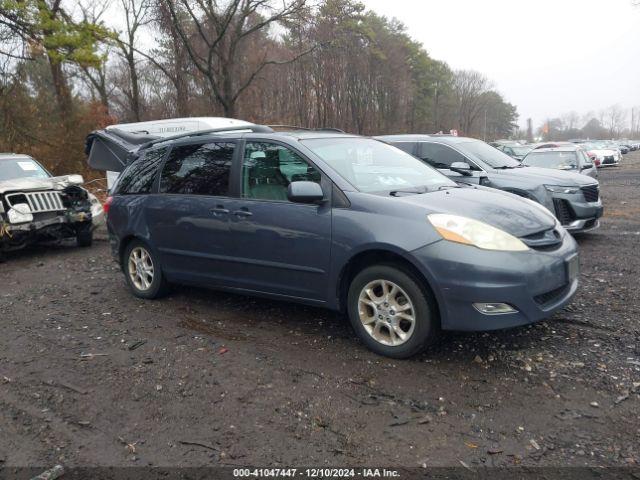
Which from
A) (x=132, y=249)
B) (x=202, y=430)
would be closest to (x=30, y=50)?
(x=132, y=249)

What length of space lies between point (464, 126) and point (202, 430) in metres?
85.2

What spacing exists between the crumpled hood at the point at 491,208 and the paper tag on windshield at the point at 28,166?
27.3 ft

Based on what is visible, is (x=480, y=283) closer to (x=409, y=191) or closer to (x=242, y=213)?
(x=409, y=191)

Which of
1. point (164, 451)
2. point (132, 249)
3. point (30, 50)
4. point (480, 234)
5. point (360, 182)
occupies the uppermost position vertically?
point (30, 50)

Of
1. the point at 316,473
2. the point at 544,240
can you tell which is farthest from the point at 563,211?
the point at 316,473

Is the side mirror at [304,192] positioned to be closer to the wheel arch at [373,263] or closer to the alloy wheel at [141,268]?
the wheel arch at [373,263]

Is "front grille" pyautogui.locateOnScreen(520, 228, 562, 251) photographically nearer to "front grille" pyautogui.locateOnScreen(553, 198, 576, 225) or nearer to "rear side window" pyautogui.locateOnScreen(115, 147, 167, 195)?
"rear side window" pyautogui.locateOnScreen(115, 147, 167, 195)

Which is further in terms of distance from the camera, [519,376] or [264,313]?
[264,313]

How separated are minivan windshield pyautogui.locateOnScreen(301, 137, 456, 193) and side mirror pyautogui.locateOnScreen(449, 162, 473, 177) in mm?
2664

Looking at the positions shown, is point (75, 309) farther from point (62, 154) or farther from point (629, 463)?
point (62, 154)

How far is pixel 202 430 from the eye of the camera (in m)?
3.04

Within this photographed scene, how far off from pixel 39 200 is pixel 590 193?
8872 millimetres

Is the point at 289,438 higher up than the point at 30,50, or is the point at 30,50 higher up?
the point at 30,50

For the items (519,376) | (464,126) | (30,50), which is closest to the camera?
(519,376)
